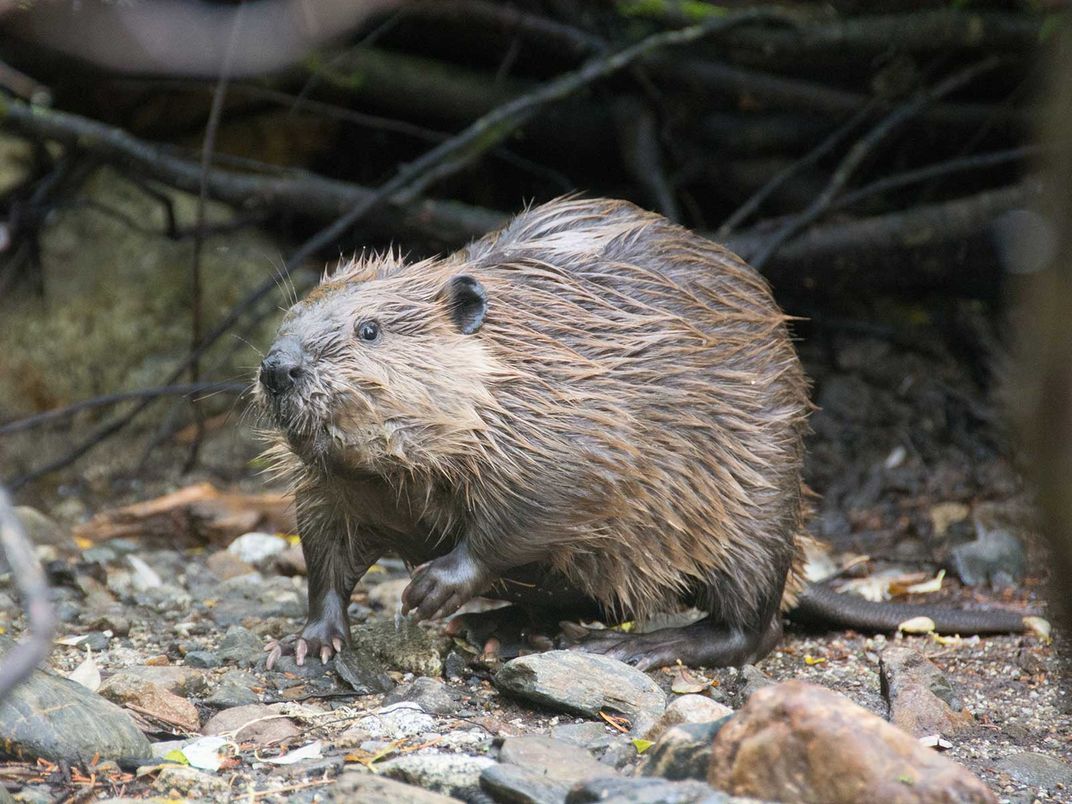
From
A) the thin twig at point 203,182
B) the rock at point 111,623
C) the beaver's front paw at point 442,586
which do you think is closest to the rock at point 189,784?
the beaver's front paw at point 442,586

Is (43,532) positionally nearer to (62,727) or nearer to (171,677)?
(171,677)

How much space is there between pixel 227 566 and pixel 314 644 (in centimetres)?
141

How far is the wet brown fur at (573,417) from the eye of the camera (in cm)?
382

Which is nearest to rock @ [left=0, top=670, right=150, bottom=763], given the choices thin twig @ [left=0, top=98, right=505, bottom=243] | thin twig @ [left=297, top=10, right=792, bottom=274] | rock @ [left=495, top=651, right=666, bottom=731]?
rock @ [left=495, top=651, right=666, bottom=731]

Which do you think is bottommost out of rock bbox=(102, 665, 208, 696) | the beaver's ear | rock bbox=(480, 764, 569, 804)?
rock bbox=(102, 665, 208, 696)

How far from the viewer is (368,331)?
12.7ft

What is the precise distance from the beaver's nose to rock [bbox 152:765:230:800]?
1.13 meters

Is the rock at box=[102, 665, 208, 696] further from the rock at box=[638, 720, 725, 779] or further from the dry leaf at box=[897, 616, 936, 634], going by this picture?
the dry leaf at box=[897, 616, 936, 634]

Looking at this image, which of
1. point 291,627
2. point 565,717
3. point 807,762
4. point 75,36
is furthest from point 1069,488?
point 75,36

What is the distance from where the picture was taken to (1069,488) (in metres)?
1.30

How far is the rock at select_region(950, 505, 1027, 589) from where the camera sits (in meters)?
5.38

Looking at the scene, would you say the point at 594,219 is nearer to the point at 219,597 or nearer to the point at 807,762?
the point at 219,597

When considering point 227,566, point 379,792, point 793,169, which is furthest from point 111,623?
point 793,169

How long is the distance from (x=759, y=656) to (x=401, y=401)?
5.38 ft
